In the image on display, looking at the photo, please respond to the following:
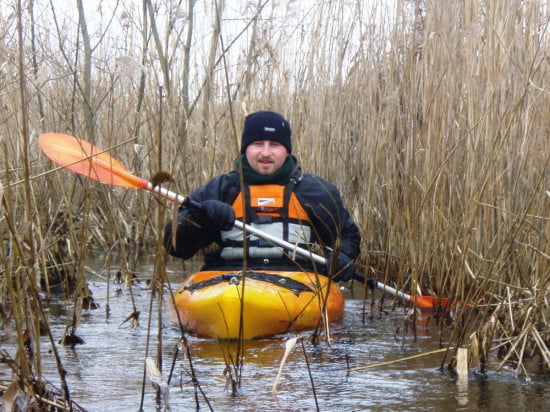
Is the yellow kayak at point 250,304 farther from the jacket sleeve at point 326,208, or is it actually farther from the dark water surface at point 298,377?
the jacket sleeve at point 326,208

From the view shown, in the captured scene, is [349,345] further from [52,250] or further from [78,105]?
[78,105]

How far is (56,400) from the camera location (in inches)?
92.0

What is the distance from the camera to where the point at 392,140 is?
4902 mm

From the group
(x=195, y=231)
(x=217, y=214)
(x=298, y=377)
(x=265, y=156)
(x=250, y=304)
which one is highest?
(x=265, y=156)

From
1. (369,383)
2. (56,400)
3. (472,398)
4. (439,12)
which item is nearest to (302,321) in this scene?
(369,383)

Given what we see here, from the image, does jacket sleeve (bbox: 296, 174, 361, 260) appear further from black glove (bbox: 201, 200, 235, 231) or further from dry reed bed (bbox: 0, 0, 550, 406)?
black glove (bbox: 201, 200, 235, 231)

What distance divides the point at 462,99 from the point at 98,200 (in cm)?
299

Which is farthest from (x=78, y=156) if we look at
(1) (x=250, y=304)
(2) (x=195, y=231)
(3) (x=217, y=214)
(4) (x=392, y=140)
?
(4) (x=392, y=140)

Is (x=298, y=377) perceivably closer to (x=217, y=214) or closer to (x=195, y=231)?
(x=217, y=214)

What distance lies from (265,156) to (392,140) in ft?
2.41

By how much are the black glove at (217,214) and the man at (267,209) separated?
209 millimetres

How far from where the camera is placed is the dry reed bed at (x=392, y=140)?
10.8 ft

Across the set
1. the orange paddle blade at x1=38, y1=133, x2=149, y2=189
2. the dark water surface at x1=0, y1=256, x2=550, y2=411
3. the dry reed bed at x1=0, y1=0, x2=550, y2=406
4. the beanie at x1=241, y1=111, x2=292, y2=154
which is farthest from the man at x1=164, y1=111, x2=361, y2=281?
the orange paddle blade at x1=38, y1=133, x2=149, y2=189

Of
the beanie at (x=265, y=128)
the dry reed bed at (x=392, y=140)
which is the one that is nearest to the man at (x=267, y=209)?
the beanie at (x=265, y=128)
